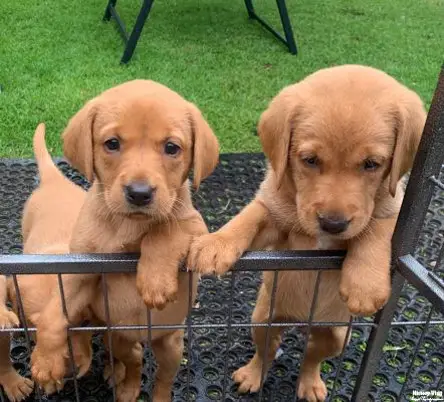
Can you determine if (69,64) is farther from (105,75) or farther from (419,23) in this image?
(419,23)

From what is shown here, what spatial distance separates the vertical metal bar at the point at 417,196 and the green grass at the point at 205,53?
265cm

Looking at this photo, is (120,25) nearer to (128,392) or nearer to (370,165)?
(128,392)

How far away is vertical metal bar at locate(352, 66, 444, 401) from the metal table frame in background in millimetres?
4624

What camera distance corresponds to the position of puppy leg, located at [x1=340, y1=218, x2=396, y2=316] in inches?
67.9

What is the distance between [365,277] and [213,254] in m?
0.44

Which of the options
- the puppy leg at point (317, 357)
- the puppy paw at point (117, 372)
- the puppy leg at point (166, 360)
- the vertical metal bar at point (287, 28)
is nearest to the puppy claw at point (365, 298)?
the puppy leg at point (317, 357)

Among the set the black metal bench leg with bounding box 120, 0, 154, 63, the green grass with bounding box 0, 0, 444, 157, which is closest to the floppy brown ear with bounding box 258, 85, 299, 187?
the green grass with bounding box 0, 0, 444, 157

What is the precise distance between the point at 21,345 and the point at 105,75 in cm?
346

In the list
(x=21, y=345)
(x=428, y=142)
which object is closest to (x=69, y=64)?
(x=21, y=345)

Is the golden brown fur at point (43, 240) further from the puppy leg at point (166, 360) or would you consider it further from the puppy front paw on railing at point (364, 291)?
the puppy front paw on railing at point (364, 291)

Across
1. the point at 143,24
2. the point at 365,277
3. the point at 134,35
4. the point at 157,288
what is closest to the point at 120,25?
the point at 143,24

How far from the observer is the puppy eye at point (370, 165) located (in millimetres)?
1758

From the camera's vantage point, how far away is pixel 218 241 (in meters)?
1.79

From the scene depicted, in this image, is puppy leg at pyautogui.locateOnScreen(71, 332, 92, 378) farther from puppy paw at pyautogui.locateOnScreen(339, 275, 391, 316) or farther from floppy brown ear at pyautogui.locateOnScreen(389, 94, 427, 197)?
floppy brown ear at pyautogui.locateOnScreen(389, 94, 427, 197)
